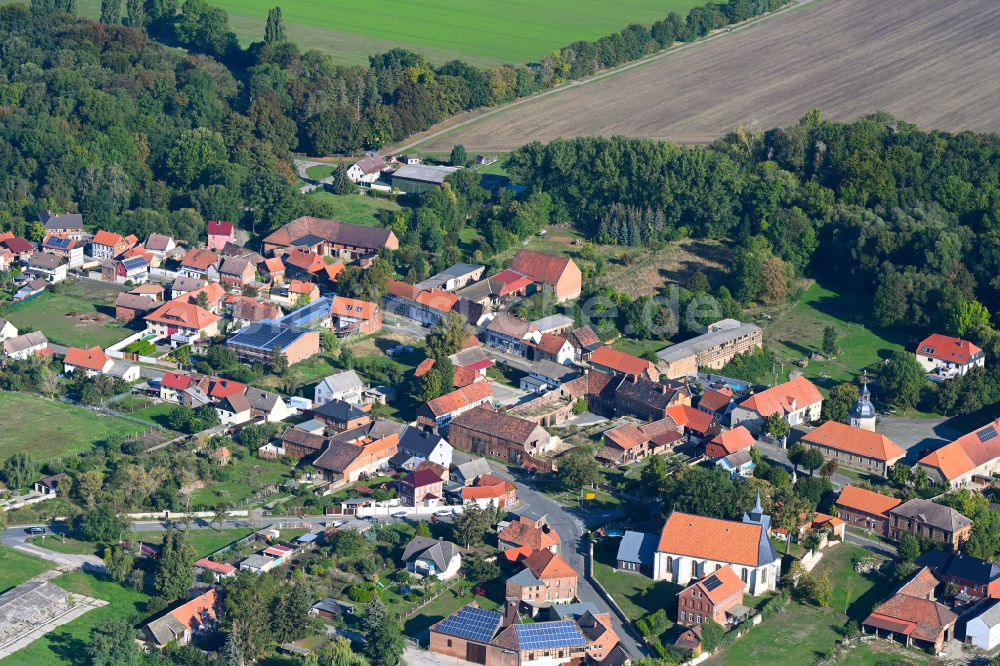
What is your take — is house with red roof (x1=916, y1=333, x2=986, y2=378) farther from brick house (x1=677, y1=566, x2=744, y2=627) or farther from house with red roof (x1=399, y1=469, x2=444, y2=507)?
house with red roof (x1=399, y1=469, x2=444, y2=507)

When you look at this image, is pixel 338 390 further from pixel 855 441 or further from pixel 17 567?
pixel 855 441

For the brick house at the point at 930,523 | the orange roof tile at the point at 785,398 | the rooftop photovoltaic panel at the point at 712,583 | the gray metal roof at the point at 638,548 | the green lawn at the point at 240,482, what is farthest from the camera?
the orange roof tile at the point at 785,398

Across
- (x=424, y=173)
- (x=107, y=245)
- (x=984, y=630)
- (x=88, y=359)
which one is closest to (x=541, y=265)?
(x=424, y=173)

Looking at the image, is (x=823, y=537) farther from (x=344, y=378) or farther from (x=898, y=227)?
(x=898, y=227)

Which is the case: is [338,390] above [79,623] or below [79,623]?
above

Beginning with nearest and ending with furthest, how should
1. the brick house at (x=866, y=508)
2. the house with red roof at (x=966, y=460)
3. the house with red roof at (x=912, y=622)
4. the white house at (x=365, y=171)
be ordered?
the house with red roof at (x=912, y=622) → the brick house at (x=866, y=508) → the house with red roof at (x=966, y=460) → the white house at (x=365, y=171)

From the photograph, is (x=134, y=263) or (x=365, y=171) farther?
(x=365, y=171)

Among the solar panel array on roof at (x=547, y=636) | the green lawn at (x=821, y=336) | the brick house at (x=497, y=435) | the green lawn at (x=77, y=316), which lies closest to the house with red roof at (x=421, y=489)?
the brick house at (x=497, y=435)

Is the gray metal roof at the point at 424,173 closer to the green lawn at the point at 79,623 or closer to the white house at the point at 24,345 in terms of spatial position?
the white house at the point at 24,345

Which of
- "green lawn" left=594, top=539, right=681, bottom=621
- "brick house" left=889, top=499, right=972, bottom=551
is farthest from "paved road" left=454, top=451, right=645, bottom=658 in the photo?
"brick house" left=889, top=499, right=972, bottom=551
